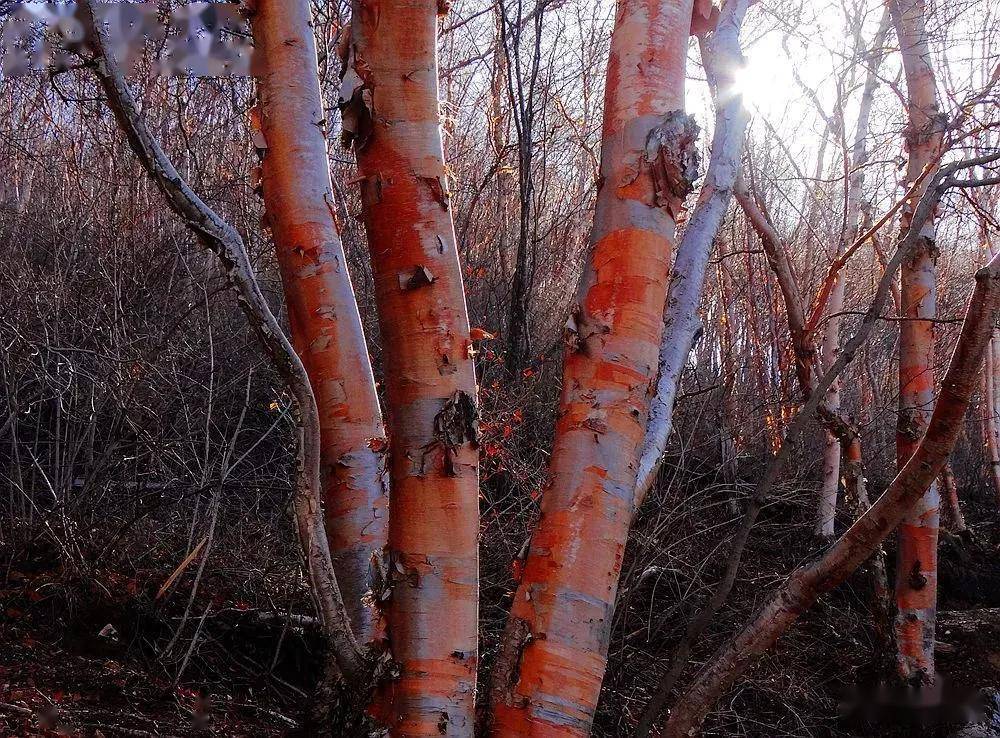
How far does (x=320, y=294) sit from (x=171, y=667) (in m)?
2.14

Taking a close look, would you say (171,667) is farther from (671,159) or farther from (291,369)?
(671,159)

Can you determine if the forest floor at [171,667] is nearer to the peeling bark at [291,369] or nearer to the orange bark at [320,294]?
the orange bark at [320,294]

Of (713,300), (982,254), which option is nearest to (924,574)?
(713,300)

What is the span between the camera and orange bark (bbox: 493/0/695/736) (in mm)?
1547

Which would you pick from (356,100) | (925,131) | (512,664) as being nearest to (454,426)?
(512,664)

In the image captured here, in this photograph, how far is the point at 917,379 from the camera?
496 centimetres

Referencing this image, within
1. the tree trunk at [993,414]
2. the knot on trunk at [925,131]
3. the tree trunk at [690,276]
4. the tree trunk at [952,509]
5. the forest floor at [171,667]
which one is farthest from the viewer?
the tree trunk at [993,414]

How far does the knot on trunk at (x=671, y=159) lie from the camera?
166 cm

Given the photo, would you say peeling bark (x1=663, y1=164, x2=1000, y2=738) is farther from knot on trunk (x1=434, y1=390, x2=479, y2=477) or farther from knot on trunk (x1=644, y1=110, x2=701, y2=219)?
knot on trunk (x1=434, y1=390, x2=479, y2=477)

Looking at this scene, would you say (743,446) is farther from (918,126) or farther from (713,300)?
(918,126)

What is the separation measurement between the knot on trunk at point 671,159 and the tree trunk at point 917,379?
11.5ft

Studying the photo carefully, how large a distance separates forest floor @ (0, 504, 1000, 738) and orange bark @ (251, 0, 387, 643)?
744mm

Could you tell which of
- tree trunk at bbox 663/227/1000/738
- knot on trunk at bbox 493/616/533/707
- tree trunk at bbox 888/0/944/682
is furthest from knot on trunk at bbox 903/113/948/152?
knot on trunk at bbox 493/616/533/707

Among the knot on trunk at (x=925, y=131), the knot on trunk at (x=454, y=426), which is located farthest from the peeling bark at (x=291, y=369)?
the knot on trunk at (x=925, y=131)
